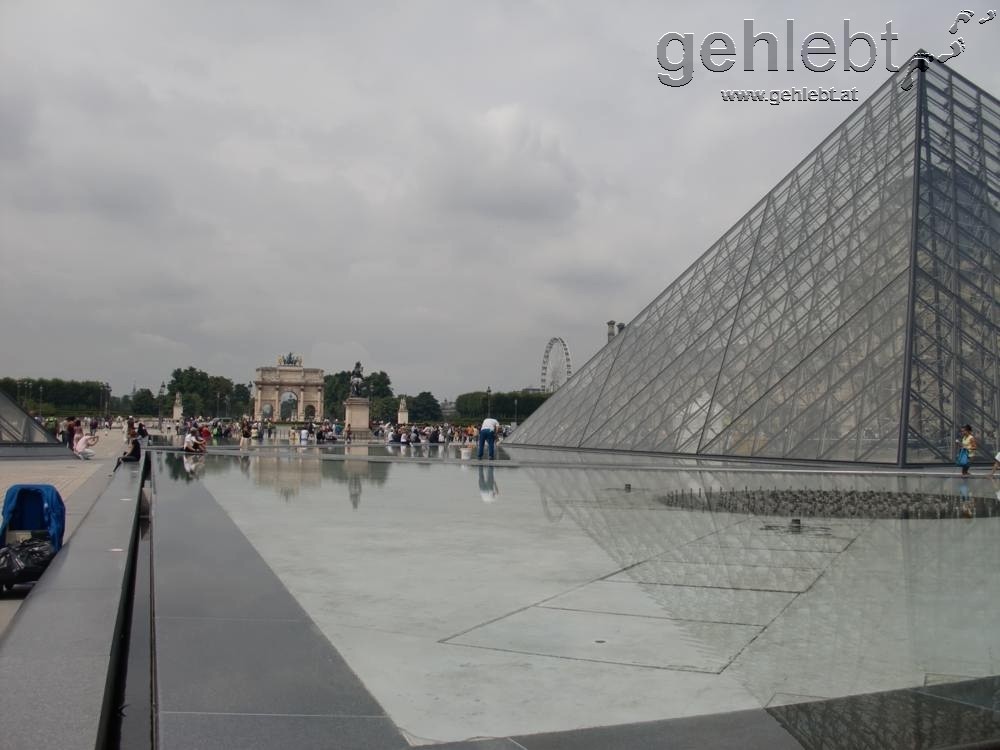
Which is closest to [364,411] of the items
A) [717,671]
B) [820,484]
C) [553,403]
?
[553,403]

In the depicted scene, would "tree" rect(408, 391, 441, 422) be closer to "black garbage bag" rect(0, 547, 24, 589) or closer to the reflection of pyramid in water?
the reflection of pyramid in water

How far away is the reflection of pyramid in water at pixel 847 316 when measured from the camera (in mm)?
18516

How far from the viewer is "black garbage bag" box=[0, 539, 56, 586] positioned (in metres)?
4.98

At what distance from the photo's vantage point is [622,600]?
448cm

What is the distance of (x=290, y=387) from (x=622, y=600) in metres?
109

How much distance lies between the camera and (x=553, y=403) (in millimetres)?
34000

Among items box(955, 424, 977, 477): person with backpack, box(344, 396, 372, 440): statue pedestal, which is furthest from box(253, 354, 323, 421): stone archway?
box(955, 424, 977, 477): person with backpack

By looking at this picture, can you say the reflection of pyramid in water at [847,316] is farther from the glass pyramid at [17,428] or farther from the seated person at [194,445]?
the glass pyramid at [17,428]

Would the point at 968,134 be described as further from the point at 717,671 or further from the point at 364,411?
the point at 364,411

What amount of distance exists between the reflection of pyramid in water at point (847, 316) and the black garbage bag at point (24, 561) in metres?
16.0

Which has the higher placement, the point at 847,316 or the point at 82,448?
the point at 847,316

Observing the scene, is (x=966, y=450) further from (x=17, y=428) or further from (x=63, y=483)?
(x=17, y=428)

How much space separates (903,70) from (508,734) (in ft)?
94.1

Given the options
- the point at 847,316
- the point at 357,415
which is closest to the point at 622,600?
the point at 847,316
